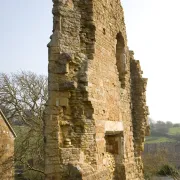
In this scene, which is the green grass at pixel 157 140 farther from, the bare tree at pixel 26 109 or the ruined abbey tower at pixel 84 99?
the ruined abbey tower at pixel 84 99

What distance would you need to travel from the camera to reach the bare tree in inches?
717

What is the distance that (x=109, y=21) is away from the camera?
7133 millimetres

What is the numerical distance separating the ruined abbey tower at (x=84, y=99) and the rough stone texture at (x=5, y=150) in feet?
28.6

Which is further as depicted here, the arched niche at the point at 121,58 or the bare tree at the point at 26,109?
the bare tree at the point at 26,109

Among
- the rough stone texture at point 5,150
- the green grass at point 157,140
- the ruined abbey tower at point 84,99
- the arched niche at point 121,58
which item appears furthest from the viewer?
the green grass at point 157,140

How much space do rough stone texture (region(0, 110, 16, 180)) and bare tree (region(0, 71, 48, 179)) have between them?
3.01 m

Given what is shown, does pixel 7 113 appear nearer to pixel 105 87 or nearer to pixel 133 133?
pixel 133 133

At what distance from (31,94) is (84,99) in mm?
15202

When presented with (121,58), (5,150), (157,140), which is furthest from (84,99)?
(157,140)

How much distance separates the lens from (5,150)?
577 inches

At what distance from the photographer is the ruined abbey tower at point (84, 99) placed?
531 centimetres

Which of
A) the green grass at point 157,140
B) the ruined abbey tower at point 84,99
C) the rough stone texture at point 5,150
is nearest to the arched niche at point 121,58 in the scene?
the ruined abbey tower at point 84,99

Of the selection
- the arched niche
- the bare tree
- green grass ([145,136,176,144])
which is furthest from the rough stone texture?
green grass ([145,136,176,144])

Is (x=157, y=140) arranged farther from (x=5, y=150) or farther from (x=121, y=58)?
(x=121, y=58)
